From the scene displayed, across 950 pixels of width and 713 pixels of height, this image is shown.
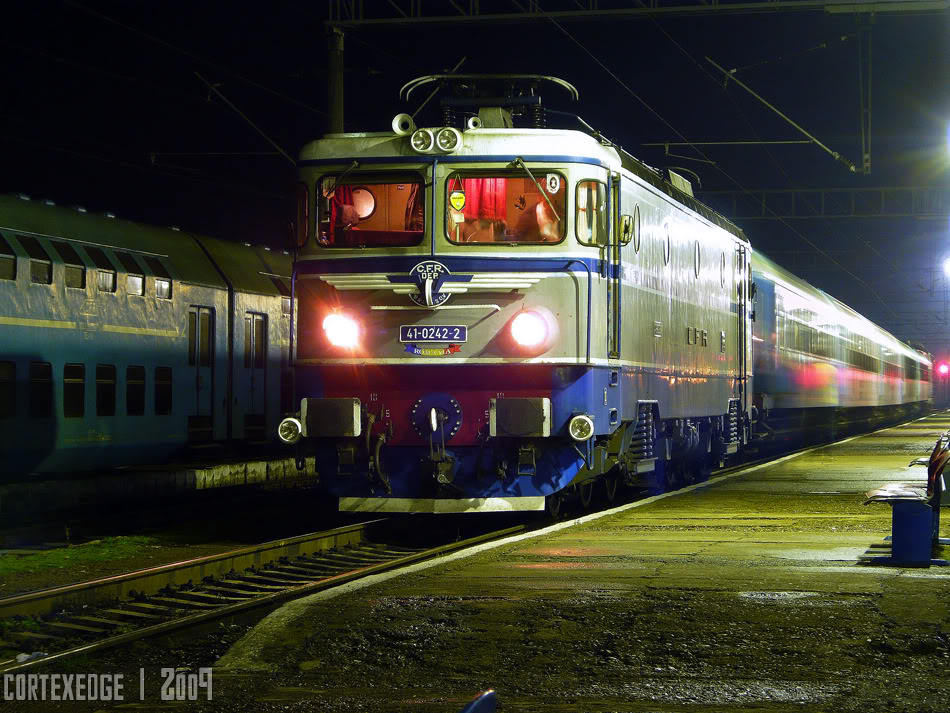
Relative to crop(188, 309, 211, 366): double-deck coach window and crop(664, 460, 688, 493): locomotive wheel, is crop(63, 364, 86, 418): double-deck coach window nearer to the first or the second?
crop(188, 309, 211, 366): double-deck coach window

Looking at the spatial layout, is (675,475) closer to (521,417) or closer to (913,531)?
(521,417)

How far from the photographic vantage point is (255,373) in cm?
2159

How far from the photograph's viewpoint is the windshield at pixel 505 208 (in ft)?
39.3

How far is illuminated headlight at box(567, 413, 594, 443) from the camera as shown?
38.1ft

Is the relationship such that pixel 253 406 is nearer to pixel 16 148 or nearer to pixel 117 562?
pixel 117 562

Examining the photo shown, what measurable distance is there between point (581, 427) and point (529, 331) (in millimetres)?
925

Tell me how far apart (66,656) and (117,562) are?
4551mm

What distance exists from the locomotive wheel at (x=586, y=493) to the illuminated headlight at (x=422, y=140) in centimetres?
411

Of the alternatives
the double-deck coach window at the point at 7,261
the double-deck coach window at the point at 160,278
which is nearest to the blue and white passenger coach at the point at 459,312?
the double-deck coach window at the point at 7,261

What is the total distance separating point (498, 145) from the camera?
474 inches

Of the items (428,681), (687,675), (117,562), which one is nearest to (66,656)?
(428,681)

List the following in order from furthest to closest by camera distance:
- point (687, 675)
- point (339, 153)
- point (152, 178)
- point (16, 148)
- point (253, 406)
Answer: point (152, 178), point (16, 148), point (253, 406), point (339, 153), point (687, 675)

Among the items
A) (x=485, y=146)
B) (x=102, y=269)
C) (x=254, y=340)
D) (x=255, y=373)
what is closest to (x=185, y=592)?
(x=485, y=146)

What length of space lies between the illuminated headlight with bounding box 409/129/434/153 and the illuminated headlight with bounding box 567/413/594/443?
2.71 metres
